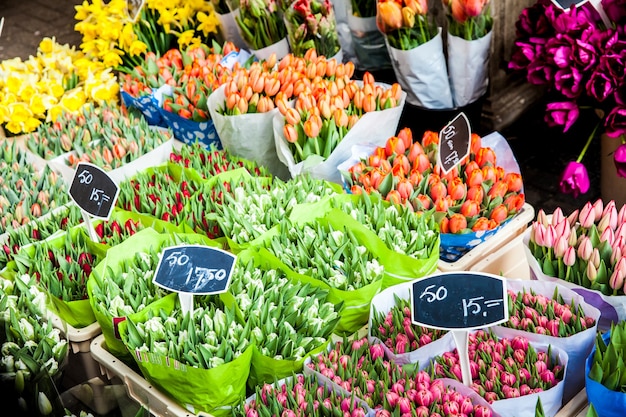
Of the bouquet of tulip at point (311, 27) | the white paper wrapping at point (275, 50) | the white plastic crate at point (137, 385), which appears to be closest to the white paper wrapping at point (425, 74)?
the bouquet of tulip at point (311, 27)

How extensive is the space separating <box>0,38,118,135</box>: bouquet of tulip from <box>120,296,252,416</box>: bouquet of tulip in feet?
5.08

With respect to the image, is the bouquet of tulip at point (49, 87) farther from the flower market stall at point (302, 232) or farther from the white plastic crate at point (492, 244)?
the white plastic crate at point (492, 244)

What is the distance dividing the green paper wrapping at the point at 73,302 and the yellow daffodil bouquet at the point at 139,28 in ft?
4.32

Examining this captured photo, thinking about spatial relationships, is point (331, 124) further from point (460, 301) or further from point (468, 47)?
point (460, 301)

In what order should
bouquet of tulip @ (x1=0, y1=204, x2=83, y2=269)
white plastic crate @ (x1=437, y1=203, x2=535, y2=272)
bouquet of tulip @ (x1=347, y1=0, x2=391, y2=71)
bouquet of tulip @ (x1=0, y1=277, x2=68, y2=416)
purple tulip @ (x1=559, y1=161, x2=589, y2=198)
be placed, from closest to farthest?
bouquet of tulip @ (x1=0, y1=277, x2=68, y2=416)
white plastic crate @ (x1=437, y1=203, x2=535, y2=272)
bouquet of tulip @ (x1=0, y1=204, x2=83, y2=269)
purple tulip @ (x1=559, y1=161, x2=589, y2=198)
bouquet of tulip @ (x1=347, y1=0, x2=391, y2=71)

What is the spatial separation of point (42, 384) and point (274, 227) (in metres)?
0.82

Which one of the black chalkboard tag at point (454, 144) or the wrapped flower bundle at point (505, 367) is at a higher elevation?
the black chalkboard tag at point (454, 144)

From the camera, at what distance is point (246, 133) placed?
2557 millimetres

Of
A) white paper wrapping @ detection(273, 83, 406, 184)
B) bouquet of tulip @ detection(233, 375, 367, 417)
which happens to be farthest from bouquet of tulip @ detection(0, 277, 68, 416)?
white paper wrapping @ detection(273, 83, 406, 184)

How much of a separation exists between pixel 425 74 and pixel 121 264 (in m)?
1.54

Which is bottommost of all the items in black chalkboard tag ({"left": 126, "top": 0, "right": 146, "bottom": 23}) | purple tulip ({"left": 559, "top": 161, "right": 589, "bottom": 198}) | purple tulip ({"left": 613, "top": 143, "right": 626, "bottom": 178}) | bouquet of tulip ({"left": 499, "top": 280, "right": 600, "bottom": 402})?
purple tulip ({"left": 559, "top": 161, "right": 589, "bottom": 198})

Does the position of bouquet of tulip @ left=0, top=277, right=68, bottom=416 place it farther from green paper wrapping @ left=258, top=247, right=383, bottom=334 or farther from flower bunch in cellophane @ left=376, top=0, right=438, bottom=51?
flower bunch in cellophane @ left=376, top=0, right=438, bottom=51

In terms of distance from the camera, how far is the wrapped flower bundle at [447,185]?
2.02m

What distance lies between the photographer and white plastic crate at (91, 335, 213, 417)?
1.66 meters
